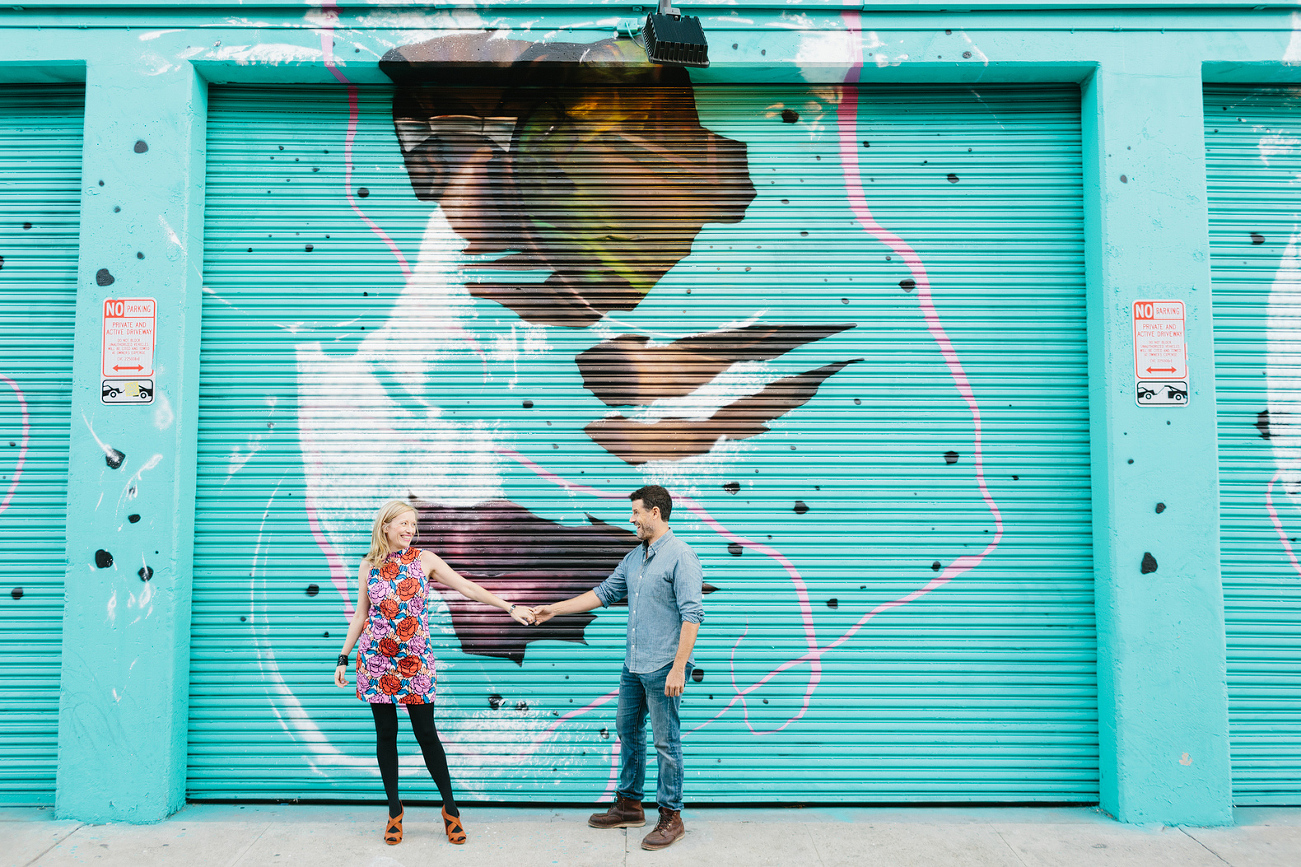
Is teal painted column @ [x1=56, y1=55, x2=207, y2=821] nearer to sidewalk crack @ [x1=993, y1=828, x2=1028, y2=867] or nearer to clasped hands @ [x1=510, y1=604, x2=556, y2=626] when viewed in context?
clasped hands @ [x1=510, y1=604, x2=556, y2=626]

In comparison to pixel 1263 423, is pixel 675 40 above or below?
above

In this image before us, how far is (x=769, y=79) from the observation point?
467 centimetres

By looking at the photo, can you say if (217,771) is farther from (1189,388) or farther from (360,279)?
(1189,388)

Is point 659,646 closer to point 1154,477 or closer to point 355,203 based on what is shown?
point 1154,477

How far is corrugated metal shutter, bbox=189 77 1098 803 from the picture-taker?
4461mm

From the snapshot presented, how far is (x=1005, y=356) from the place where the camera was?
4.66m

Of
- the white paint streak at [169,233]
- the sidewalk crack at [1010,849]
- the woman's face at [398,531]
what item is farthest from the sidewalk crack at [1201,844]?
the white paint streak at [169,233]

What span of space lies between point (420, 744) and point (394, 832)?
518 mm

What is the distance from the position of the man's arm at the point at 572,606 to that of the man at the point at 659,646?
25 cm

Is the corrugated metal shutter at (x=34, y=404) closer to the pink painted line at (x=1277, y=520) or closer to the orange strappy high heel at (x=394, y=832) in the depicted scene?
the orange strappy high heel at (x=394, y=832)

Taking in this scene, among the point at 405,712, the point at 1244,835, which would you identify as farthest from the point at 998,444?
the point at 405,712

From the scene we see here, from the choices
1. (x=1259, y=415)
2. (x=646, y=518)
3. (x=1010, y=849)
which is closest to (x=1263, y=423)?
(x=1259, y=415)

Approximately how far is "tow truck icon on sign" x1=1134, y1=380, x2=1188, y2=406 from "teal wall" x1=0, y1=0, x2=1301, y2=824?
0.06 metres

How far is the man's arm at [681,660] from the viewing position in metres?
→ 3.77
